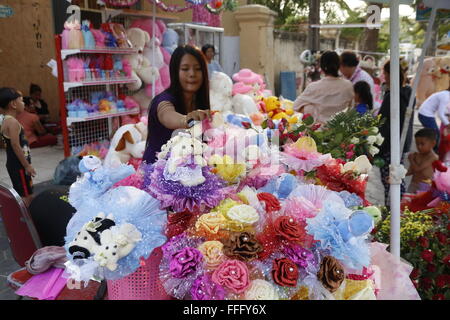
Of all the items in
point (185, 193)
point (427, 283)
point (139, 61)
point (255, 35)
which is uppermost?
point (255, 35)

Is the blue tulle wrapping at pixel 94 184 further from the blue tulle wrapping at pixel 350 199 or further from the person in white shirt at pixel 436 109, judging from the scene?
the person in white shirt at pixel 436 109

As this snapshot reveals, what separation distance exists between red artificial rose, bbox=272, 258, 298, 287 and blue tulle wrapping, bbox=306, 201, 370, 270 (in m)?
0.10

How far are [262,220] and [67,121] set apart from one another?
4095 millimetres

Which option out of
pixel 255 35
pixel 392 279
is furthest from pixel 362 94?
pixel 255 35

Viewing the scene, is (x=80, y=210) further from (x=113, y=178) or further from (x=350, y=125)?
(x=350, y=125)

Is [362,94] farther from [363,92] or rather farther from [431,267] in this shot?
[431,267]

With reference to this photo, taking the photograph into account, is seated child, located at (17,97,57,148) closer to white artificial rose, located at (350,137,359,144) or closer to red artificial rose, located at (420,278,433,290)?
white artificial rose, located at (350,137,359,144)

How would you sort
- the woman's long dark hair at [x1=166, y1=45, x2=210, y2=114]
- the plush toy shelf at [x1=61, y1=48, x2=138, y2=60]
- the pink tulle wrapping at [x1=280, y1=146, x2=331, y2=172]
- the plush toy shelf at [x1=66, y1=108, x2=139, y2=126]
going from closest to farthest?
the pink tulle wrapping at [x1=280, y1=146, x2=331, y2=172] → the woman's long dark hair at [x1=166, y1=45, x2=210, y2=114] → the plush toy shelf at [x1=61, y1=48, x2=138, y2=60] → the plush toy shelf at [x1=66, y1=108, x2=139, y2=126]

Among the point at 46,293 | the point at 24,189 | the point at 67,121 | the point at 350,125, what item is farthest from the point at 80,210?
the point at 67,121

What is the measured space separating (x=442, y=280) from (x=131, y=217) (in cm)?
150

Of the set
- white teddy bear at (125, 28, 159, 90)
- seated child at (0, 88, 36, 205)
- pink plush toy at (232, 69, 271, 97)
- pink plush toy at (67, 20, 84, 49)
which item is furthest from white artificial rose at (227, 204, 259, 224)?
pink plush toy at (232, 69, 271, 97)

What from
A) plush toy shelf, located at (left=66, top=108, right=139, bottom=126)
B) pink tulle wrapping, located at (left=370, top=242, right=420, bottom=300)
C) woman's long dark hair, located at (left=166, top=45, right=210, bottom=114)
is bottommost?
pink tulle wrapping, located at (left=370, top=242, right=420, bottom=300)

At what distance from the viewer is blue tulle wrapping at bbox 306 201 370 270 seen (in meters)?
1.11

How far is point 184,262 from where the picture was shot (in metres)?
1.13
